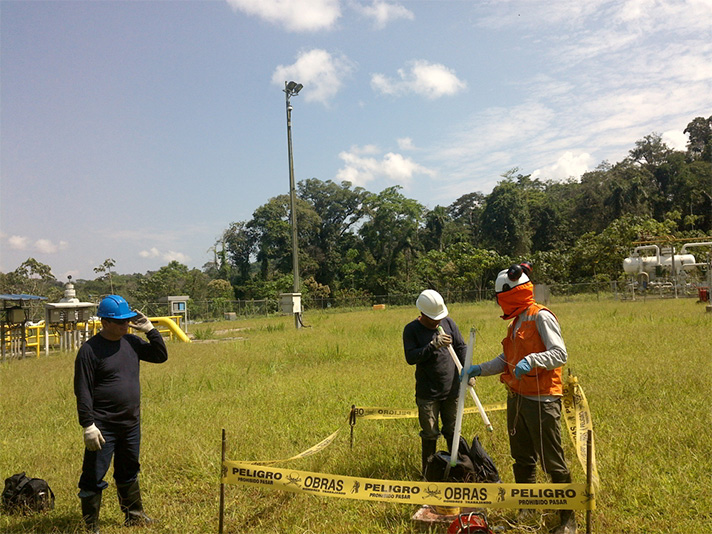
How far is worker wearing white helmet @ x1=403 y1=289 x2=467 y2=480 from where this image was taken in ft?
14.3

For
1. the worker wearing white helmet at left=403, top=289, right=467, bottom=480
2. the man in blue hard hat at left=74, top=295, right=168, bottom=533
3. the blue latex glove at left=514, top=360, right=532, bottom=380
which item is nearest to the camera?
the blue latex glove at left=514, top=360, right=532, bottom=380

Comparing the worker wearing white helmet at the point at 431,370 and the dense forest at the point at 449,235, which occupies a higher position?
the dense forest at the point at 449,235

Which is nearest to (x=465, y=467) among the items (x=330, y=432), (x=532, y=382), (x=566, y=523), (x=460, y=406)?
(x=460, y=406)

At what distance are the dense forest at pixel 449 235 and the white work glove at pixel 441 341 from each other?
37175mm

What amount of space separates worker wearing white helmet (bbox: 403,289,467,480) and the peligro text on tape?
3.71 ft

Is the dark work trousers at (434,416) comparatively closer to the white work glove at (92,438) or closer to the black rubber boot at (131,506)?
the black rubber boot at (131,506)

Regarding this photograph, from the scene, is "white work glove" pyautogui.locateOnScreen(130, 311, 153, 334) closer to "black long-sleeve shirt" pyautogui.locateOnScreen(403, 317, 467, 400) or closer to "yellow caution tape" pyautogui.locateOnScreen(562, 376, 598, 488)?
"black long-sleeve shirt" pyautogui.locateOnScreen(403, 317, 467, 400)

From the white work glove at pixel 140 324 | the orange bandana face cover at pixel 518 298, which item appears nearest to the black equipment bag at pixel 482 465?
the orange bandana face cover at pixel 518 298

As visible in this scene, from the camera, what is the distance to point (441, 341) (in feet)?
13.9

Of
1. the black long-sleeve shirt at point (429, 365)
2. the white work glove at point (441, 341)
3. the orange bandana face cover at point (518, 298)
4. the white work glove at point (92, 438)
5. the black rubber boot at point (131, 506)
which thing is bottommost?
the black rubber boot at point (131, 506)

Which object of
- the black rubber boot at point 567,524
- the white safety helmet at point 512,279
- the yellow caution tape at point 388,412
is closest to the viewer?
the black rubber boot at point 567,524

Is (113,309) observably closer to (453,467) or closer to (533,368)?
(453,467)

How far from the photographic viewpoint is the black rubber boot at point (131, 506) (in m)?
4.05

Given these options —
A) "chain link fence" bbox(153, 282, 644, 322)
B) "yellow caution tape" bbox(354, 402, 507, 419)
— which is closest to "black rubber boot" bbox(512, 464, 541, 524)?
"yellow caution tape" bbox(354, 402, 507, 419)
